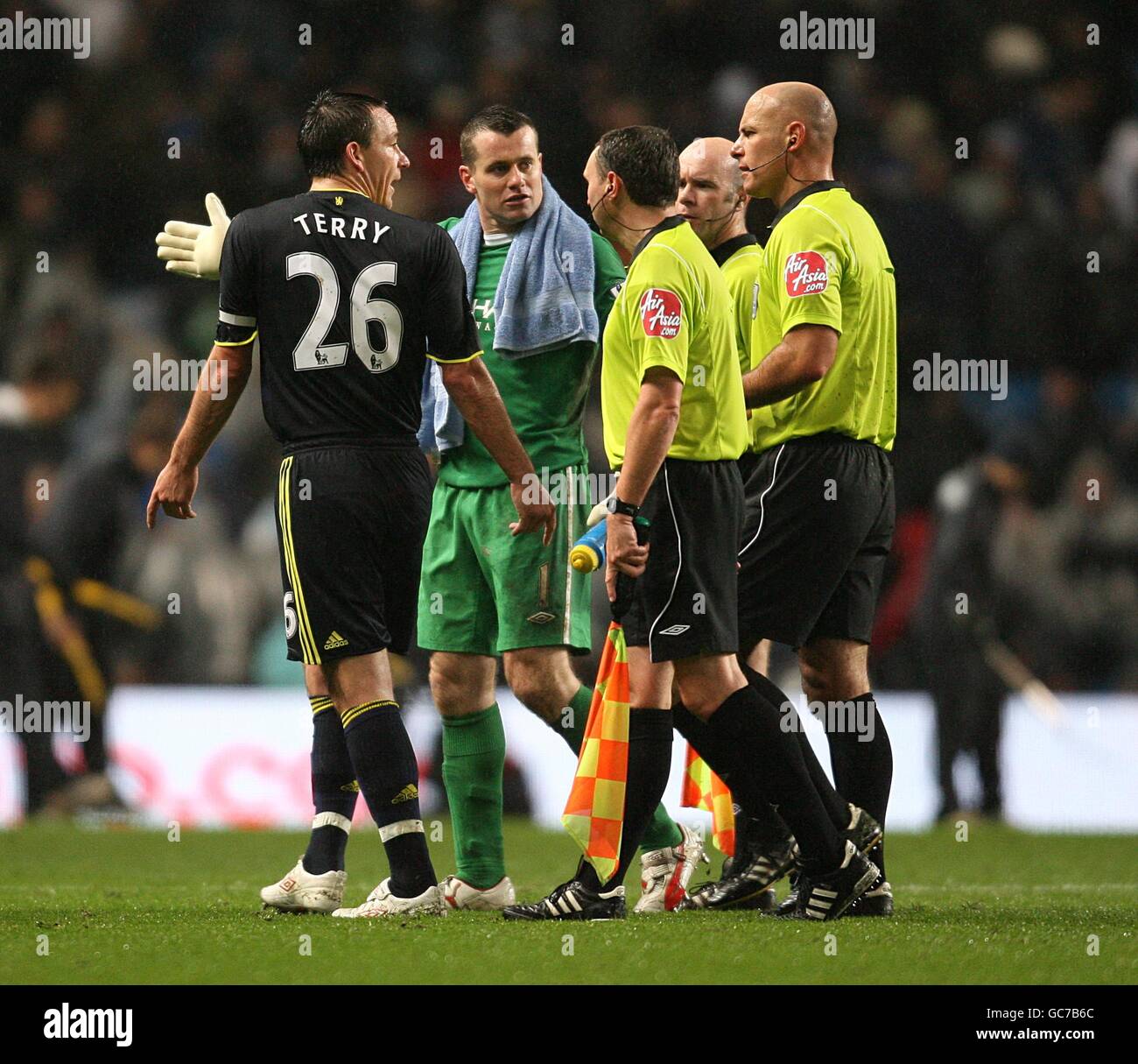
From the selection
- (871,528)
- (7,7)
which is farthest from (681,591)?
(7,7)

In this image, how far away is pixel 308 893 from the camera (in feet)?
14.8

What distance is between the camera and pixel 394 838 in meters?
4.27

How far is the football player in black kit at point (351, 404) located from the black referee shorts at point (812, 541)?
69 cm

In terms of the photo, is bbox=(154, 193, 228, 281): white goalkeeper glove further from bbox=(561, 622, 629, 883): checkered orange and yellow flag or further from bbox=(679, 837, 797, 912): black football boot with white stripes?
bbox=(679, 837, 797, 912): black football boot with white stripes

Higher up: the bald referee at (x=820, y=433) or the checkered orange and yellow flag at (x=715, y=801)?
the bald referee at (x=820, y=433)

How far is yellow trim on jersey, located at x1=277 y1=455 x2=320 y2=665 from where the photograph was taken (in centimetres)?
429

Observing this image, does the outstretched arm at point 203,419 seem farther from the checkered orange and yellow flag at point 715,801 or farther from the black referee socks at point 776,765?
the checkered orange and yellow flag at point 715,801

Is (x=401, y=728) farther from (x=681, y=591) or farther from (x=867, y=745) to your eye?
(x=867, y=745)

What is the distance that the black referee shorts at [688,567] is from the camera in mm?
4148

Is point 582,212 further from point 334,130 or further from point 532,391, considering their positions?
point 334,130

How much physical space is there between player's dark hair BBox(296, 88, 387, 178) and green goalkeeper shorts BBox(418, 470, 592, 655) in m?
1.00

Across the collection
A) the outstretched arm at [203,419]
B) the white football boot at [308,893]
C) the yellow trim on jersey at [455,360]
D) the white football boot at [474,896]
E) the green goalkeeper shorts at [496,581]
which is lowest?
the white football boot at [474,896]

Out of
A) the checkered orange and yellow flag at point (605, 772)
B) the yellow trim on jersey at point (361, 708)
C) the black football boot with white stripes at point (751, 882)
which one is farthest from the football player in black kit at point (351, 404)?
the black football boot with white stripes at point (751, 882)

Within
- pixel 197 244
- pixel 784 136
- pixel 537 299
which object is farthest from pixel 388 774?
pixel 784 136
